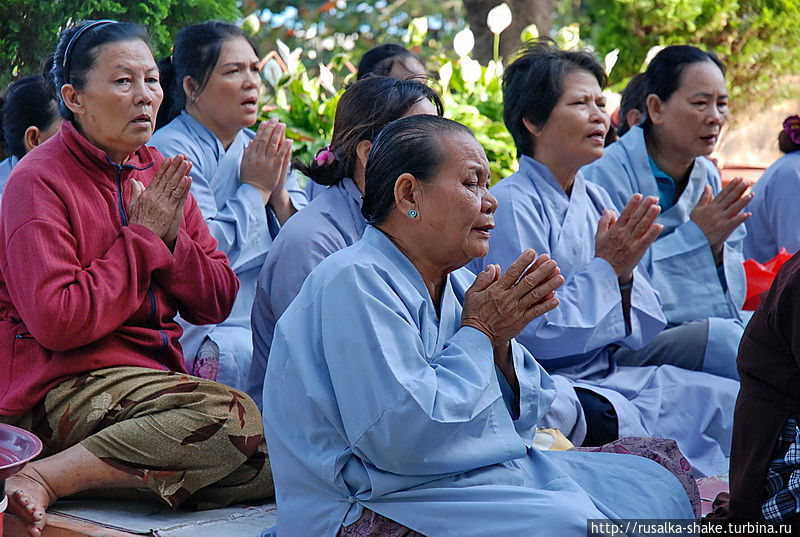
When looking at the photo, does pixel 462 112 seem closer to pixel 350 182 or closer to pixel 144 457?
pixel 350 182

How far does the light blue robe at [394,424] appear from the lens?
8.75 feet

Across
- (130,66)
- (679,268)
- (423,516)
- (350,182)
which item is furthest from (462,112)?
(423,516)

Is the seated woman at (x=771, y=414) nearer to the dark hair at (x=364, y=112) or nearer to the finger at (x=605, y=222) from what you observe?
the finger at (x=605, y=222)

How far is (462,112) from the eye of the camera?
6.74m

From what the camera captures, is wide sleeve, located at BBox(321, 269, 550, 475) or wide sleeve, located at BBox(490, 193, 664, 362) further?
wide sleeve, located at BBox(490, 193, 664, 362)

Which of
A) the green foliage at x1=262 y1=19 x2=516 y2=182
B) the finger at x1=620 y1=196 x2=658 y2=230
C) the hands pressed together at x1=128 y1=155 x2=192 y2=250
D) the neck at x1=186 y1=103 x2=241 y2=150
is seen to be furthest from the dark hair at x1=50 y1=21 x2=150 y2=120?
the green foliage at x1=262 y1=19 x2=516 y2=182

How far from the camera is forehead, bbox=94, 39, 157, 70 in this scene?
3.64 m

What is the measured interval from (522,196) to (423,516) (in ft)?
6.73

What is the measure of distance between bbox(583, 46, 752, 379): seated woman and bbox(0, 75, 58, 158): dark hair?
2.58m

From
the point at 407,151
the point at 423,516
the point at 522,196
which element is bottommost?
the point at 423,516

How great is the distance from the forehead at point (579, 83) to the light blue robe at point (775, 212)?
1764 millimetres

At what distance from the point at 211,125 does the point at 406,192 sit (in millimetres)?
2216

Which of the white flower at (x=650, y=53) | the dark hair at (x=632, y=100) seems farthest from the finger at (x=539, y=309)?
the white flower at (x=650, y=53)

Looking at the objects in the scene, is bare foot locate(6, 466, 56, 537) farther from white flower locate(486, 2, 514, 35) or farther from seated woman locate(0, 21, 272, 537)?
white flower locate(486, 2, 514, 35)
